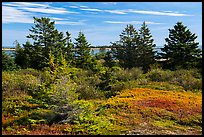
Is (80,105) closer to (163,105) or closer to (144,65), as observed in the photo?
(163,105)

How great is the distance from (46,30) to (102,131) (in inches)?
Answer: 875

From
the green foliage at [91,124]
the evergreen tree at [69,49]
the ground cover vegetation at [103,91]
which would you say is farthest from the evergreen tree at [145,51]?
the green foliage at [91,124]

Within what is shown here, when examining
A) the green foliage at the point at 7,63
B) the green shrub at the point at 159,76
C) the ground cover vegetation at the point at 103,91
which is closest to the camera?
the ground cover vegetation at the point at 103,91

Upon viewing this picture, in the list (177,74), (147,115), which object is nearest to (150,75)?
(177,74)

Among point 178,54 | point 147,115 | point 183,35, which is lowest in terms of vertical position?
point 147,115

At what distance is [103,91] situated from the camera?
17.8 m

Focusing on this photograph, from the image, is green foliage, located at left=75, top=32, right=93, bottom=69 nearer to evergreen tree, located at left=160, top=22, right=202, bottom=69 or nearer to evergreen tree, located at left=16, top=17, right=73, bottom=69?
evergreen tree, located at left=16, top=17, right=73, bottom=69

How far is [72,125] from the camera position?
28.9ft

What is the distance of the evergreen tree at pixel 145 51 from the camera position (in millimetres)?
29953

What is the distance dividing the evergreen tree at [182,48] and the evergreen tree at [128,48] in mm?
3263

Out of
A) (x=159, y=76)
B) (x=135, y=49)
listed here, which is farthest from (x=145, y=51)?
(x=159, y=76)

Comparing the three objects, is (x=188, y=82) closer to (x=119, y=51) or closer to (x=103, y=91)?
(x=103, y=91)

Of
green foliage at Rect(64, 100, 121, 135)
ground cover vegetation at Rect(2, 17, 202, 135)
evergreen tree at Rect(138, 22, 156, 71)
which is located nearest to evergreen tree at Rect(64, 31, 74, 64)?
ground cover vegetation at Rect(2, 17, 202, 135)

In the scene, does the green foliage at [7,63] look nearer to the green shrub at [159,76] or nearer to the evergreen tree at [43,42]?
the evergreen tree at [43,42]
